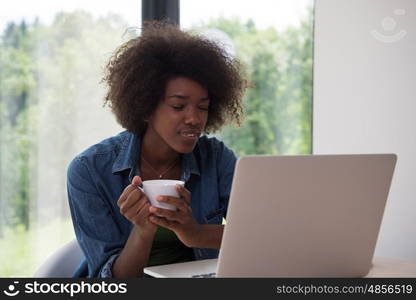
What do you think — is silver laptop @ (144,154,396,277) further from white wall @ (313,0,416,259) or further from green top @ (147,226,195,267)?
white wall @ (313,0,416,259)

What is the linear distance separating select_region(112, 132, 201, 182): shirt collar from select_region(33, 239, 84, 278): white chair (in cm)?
26

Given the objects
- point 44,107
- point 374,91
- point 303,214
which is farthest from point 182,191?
point 374,91

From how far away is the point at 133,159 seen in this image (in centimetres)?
194

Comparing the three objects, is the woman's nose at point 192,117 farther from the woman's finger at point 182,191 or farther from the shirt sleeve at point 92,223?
the woman's finger at point 182,191

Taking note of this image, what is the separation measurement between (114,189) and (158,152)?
0.22 meters

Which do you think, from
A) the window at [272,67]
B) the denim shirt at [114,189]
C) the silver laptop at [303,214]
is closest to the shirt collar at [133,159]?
the denim shirt at [114,189]

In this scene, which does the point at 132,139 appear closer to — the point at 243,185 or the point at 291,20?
the point at 243,185

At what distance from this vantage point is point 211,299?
126 cm

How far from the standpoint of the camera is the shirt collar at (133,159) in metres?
1.92

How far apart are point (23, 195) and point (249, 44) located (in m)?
1.36

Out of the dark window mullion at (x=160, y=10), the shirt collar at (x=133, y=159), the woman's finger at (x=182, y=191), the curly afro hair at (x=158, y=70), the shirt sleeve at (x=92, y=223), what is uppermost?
the dark window mullion at (x=160, y=10)

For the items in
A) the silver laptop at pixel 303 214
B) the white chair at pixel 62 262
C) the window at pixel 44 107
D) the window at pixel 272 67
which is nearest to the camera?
the silver laptop at pixel 303 214

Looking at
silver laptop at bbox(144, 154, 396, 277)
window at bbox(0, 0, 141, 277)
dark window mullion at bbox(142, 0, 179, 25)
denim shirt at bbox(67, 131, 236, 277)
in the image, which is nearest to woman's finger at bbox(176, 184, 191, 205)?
silver laptop at bbox(144, 154, 396, 277)

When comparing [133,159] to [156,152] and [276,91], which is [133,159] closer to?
[156,152]
